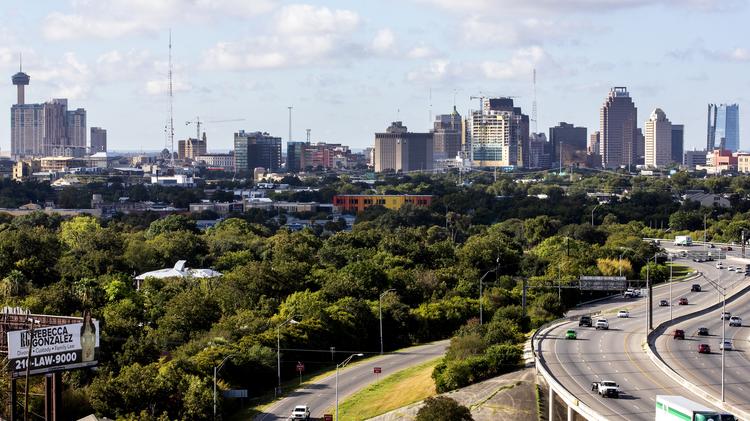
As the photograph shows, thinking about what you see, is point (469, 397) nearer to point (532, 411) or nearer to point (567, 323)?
point (532, 411)

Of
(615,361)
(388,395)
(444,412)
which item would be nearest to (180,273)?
(388,395)

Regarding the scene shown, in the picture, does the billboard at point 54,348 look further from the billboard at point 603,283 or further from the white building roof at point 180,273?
the white building roof at point 180,273

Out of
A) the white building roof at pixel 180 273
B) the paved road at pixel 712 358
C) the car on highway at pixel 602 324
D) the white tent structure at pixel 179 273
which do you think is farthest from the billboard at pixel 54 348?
the white building roof at pixel 180 273

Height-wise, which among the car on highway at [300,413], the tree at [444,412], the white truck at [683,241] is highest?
the white truck at [683,241]

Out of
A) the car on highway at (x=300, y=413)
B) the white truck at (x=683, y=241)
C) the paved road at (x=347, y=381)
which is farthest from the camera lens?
the white truck at (x=683, y=241)

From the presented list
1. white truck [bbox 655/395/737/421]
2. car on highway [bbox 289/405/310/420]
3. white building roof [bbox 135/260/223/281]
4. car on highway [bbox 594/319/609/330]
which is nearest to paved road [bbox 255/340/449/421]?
car on highway [bbox 289/405/310/420]

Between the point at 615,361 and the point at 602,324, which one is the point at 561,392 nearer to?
the point at 615,361

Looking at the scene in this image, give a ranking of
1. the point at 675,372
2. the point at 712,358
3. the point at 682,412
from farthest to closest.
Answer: the point at 712,358
the point at 675,372
the point at 682,412

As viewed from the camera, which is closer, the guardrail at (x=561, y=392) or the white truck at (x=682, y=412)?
the white truck at (x=682, y=412)
